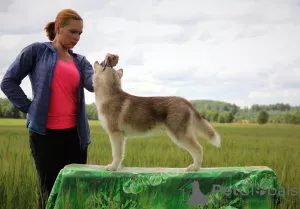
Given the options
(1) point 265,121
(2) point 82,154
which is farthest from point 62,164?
(1) point 265,121

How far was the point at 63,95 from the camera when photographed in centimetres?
392

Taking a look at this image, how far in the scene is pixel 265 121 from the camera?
1455 cm

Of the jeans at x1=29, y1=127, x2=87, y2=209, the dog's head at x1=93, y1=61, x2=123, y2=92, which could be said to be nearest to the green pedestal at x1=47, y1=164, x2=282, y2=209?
the jeans at x1=29, y1=127, x2=87, y2=209

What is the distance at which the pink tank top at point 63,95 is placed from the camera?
12.7ft

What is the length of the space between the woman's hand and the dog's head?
7 cm

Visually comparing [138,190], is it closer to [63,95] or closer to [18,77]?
[63,95]

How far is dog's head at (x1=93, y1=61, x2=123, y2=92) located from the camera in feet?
11.6

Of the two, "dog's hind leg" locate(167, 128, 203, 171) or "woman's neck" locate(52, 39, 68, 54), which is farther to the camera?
"woman's neck" locate(52, 39, 68, 54)

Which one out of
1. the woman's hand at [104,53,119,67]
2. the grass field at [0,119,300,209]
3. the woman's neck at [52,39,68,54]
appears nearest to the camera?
the woman's hand at [104,53,119,67]

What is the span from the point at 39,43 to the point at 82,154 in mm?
1677

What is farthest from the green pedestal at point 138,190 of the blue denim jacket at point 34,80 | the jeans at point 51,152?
the blue denim jacket at point 34,80

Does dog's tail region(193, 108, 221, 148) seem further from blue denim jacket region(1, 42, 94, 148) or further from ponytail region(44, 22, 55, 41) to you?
ponytail region(44, 22, 55, 41)

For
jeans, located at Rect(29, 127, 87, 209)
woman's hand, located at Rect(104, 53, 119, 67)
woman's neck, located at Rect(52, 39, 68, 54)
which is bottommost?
jeans, located at Rect(29, 127, 87, 209)

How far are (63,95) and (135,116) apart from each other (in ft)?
3.52
